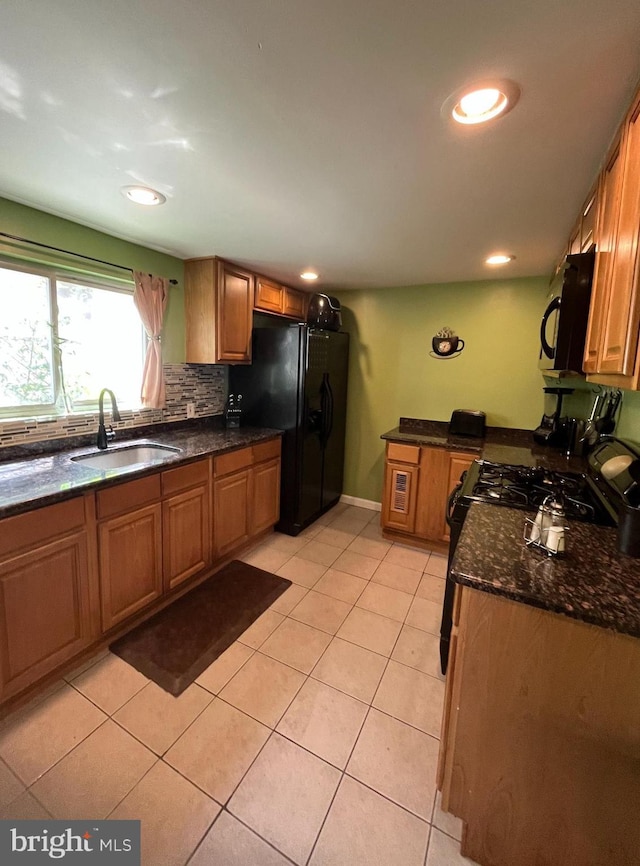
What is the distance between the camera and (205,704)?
1541 mm

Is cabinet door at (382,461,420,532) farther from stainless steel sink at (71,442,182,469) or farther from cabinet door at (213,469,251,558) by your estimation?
stainless steel sink at (71,442,182,469)

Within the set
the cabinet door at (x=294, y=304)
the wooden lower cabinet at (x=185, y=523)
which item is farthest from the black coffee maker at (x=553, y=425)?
the wooden lower cabinet at (x=185, y=523)

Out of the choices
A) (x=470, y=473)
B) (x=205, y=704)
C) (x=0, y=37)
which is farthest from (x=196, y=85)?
(x=205, y=704)

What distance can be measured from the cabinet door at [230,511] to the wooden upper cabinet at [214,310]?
36.7 inches

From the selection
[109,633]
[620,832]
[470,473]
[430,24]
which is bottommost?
[109,633]

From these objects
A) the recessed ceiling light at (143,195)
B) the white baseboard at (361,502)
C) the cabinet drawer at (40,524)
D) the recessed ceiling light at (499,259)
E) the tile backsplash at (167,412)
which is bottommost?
the white baseboard at (361,502)

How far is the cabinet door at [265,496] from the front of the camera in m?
2.79

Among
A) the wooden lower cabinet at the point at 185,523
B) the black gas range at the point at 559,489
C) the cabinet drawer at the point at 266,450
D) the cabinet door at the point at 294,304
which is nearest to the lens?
the black gas range at the point at 559,489

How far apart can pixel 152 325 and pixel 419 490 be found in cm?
235

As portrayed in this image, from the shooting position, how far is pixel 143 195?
1688 millimetres

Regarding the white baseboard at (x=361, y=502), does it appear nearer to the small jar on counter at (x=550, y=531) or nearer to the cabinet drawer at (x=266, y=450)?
the cabinet drawer at (x=266, y=450)

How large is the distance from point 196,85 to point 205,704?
7.16 feet

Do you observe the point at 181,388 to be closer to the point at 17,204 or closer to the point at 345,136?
the point at 17,204

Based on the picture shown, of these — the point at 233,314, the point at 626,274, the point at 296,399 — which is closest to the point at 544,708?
the point at 626,274
